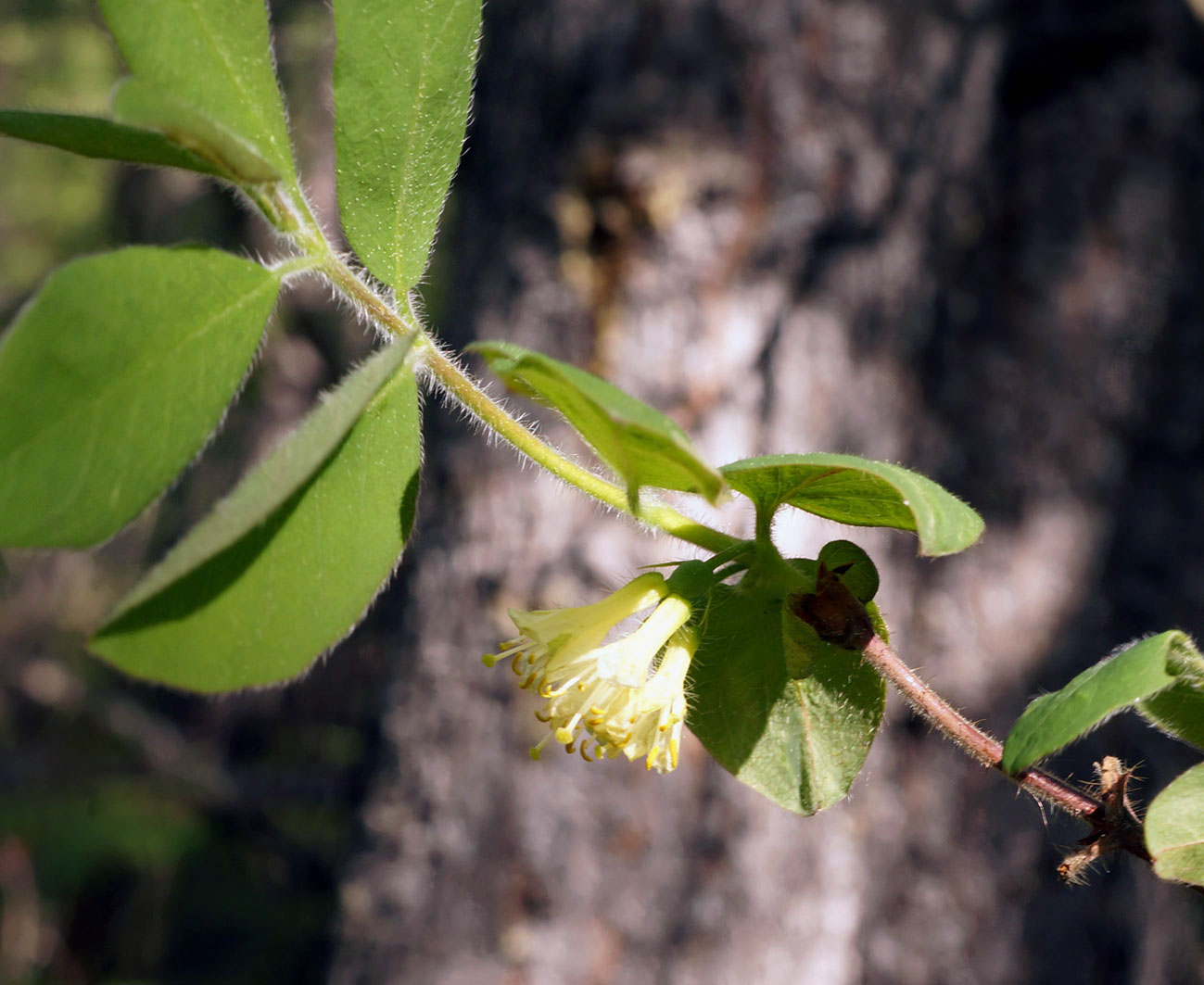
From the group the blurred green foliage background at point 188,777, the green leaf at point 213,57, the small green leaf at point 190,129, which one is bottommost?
the blurred green foliage background at point 188,777

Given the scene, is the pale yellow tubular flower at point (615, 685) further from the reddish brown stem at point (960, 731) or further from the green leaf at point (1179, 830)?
the green leaf at point (1179, 830)

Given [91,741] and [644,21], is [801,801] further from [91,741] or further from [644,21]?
[91,741]

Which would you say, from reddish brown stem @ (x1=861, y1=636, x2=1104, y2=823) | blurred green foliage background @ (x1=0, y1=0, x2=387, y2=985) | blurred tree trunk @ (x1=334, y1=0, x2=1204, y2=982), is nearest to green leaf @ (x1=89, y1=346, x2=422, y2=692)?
reddish brown stem @ (x1=861, y1=636, x2=1104, y2=823)

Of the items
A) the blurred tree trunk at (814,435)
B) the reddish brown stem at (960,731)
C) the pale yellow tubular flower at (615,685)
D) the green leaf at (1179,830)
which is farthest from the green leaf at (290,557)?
the blurred tree trunk at (814,435)

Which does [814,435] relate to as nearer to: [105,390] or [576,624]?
[576,624]

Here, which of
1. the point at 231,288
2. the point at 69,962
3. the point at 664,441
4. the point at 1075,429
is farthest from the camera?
the point at 69,962

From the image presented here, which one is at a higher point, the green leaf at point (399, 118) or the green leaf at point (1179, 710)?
the green leaf at point (399, 118)

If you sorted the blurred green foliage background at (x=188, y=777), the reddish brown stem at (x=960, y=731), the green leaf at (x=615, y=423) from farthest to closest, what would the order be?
the blurred green foliage background at (x=188, y=777), the reddish brown stem at (x=960, y=731), the green leaf at (x=615, y=423)

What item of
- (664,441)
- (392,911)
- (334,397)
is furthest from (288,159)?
(392,911)
